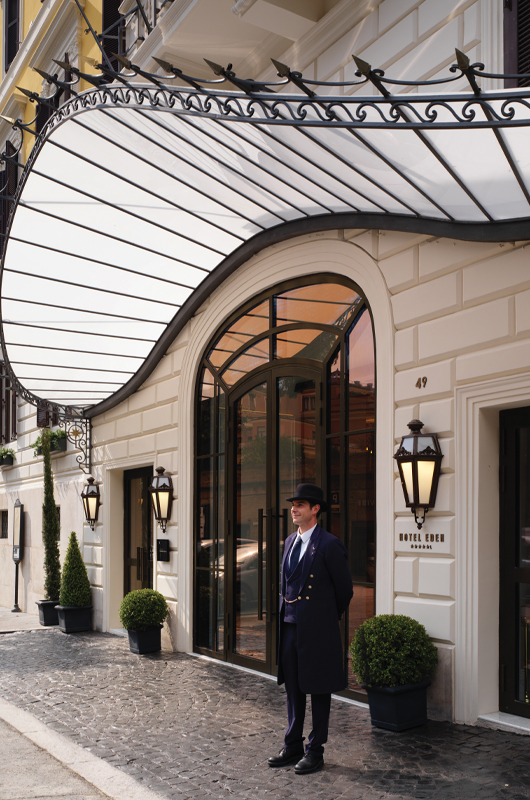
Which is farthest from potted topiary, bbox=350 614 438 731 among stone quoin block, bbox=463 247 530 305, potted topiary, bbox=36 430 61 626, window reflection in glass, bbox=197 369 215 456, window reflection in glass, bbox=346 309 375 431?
potted topiary, bbox=36 430 61 626

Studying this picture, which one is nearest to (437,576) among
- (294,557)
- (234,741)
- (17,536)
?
(294,557)

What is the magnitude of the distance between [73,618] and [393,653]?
791 cm

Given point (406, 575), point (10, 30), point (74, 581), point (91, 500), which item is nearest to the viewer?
point (406, 575)

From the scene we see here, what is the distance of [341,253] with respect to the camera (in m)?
7.54

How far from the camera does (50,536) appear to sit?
44.2 feet

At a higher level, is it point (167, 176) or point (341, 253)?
point (167, 176)

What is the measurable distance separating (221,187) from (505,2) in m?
2.98

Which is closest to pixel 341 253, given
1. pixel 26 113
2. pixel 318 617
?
pixel 318 617

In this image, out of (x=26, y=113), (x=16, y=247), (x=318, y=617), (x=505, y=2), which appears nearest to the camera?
(x=318, y=617)

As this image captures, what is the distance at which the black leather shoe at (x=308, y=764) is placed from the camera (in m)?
4.89

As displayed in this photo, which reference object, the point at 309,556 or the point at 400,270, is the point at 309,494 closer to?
the point at 309,556

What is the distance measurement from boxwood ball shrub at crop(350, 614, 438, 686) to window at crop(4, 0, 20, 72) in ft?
62.3

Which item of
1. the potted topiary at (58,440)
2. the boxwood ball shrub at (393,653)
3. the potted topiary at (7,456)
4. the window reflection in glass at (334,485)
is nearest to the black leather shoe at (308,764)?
the boxwood ball shrub at (393,653)

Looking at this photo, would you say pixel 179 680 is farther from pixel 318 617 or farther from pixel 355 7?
pixel 355 7
